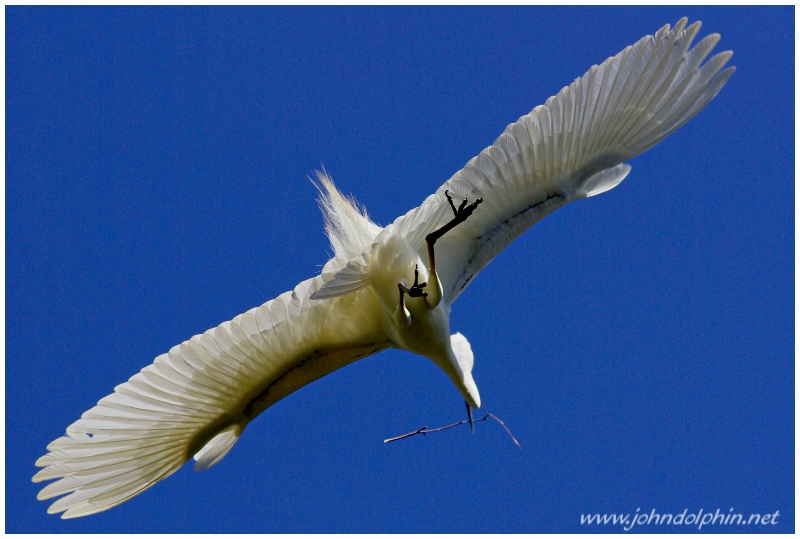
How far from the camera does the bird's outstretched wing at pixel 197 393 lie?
5.84 m

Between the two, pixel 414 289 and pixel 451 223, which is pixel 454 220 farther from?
pixel 414 289

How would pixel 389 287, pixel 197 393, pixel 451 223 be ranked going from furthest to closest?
pixel 197 393 → pixel 389 287 → pixel 451 223

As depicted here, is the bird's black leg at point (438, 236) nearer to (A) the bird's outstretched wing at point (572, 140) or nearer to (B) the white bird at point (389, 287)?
(B) the white bird at point (389, 287)

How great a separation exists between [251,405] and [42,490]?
1196mm

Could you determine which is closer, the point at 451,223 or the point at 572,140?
the point at 451,223

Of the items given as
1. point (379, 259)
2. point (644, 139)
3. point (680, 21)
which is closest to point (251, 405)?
point (379, 259)

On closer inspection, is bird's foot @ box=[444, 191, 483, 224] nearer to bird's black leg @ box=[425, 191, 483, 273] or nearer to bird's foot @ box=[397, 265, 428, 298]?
bird's black leg @ box=[425, 191, 483, 273]

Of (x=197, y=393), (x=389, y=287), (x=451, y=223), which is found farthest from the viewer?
(x=197, y=393)

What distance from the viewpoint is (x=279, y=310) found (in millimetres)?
5770

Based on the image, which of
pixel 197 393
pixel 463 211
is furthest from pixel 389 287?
pixel 197 393

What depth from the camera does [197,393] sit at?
602 cm

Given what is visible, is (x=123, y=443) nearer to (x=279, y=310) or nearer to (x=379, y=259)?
(x=279, y=310)

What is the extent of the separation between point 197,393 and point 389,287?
3.92 feet

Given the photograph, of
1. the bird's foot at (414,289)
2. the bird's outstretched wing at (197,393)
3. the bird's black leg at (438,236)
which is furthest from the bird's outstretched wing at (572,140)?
the bird's outstretched wing at (197,393)
